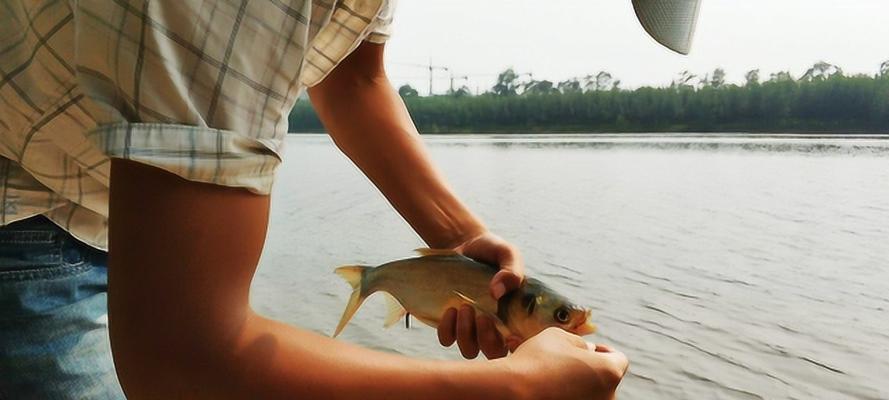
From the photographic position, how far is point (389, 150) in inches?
56.0

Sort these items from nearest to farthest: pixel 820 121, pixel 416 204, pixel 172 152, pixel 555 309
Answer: pixel 172 152
pixel 416 204
pixel 555 309
pixel 820 121

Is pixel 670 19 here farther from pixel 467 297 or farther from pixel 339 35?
pixel 467 297

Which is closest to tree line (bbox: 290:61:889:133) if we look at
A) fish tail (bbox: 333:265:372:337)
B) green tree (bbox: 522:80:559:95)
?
green tree (bbox: 522:80:559:95)

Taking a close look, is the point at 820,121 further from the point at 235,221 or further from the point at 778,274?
the point at 235,221

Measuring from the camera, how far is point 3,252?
1.04 m

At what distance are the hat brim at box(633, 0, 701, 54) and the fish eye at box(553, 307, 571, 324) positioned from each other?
60 cm

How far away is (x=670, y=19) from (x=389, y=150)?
1.68ft

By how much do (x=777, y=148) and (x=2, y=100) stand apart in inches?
841

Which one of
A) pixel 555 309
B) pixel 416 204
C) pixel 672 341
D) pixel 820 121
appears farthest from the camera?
pixel 820 121

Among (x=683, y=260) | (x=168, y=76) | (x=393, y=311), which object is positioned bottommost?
(x=683, y=260)

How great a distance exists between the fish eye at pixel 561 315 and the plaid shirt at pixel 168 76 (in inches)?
36.6

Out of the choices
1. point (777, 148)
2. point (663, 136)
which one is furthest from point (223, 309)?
point (663, 136)

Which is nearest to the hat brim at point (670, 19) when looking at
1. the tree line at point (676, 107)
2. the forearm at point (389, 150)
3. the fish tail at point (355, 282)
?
the forearm at point (389, 150)

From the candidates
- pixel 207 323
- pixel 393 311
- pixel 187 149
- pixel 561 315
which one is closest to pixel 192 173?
pixel 187 149
